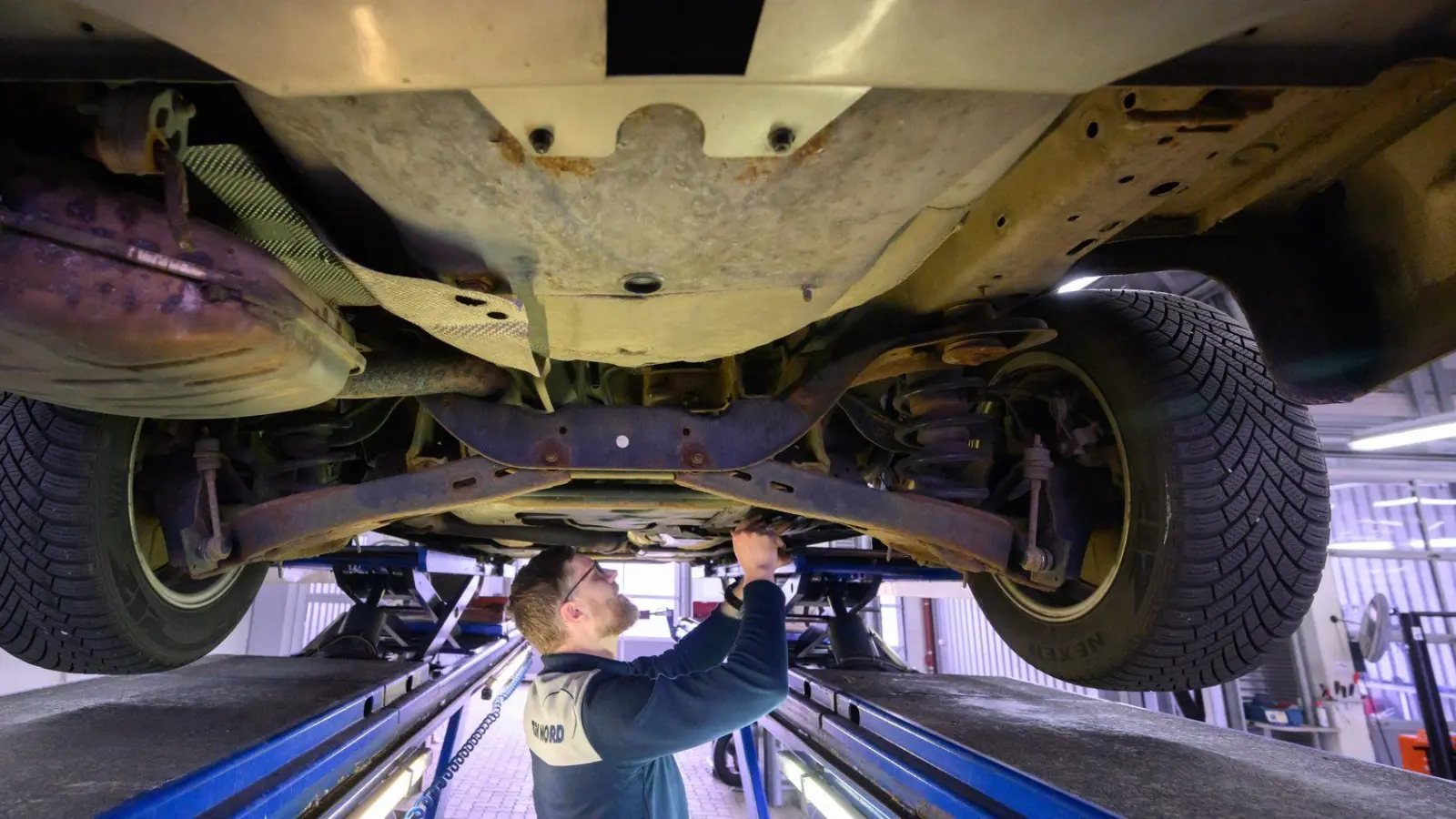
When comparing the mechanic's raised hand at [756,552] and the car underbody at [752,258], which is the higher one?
the car underbody at [752,258]

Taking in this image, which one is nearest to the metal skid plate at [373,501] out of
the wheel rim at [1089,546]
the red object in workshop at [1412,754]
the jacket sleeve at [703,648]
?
the jacket sleeve at [703,648]

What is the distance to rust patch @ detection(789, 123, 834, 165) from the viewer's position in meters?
0.83

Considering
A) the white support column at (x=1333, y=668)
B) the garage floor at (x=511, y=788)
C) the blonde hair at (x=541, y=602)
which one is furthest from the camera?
the white support column at (x=1333, y=668)

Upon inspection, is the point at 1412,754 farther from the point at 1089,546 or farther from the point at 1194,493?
the point at 1194,493

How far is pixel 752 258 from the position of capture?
1053 millimetres

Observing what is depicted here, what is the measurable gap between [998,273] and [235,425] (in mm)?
1803

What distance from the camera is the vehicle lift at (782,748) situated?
1393 mm

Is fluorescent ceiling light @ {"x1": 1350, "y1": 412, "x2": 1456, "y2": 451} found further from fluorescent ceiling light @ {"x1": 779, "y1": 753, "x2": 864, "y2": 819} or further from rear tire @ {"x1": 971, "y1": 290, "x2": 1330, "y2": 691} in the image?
fluorescent ceiling light @ {"x1": 779, "y1": 753, "x2": 864, "y2": 819}

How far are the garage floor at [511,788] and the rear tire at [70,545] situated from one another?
2.28 meters

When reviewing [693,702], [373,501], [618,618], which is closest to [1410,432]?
[618,618]

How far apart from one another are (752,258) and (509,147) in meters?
0.37

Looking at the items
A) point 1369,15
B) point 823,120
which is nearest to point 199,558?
point 823,120

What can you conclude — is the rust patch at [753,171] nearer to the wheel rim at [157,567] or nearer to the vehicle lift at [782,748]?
the vehicle lift at [782,748]

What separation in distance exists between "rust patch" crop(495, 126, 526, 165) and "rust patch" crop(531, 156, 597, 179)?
2 cm
